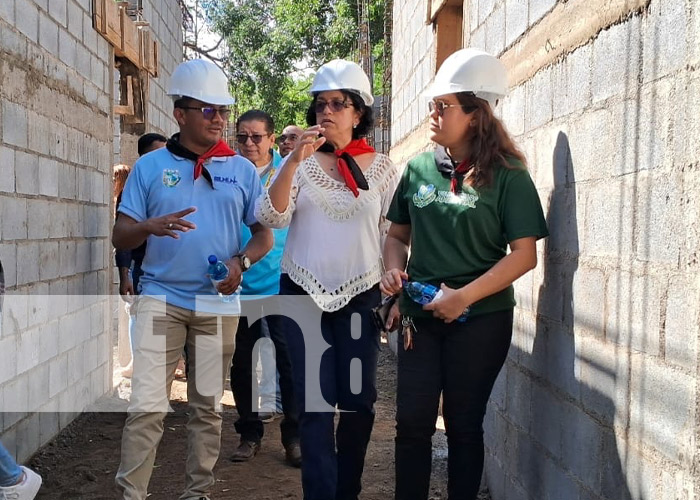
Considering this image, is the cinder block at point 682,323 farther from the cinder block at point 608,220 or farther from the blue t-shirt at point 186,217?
the blue t-shirt at point 186,217

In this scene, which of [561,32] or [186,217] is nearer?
[561,32]

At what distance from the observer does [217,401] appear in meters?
3.87

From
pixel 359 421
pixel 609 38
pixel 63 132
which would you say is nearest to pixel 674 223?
pixel 609 38

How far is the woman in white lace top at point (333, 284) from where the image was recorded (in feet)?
11.6

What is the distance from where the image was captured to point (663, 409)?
2.28m

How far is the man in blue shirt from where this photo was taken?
365 centimetres

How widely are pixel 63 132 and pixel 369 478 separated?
115 inches

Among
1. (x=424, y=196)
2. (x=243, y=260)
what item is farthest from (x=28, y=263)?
(x=424, y=196)

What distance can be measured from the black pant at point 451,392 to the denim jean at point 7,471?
1658 millimetres

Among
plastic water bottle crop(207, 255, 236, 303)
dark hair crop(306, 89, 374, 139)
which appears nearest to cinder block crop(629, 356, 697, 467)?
dark hair crop(306, 89, 374, 139)

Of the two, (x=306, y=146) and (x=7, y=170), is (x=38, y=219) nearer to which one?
(x=7, y=170)

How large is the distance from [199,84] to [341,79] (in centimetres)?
70

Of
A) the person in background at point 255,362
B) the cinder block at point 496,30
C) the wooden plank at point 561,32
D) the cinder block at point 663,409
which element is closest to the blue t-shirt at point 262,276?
the person in background at point 255,362

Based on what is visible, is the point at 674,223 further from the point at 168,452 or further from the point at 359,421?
the point at 168,452
